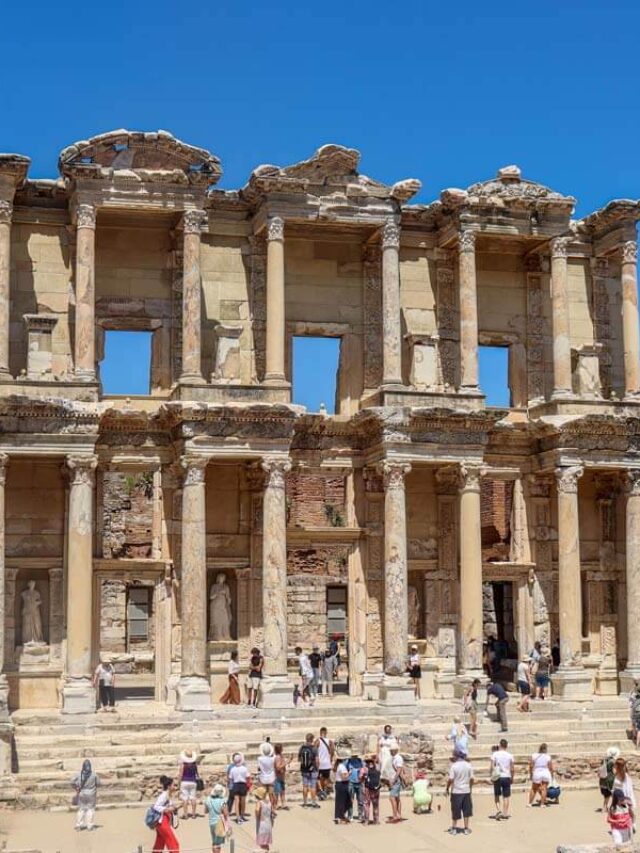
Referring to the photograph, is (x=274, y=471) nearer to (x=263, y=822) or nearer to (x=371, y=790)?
(x=371, y=790)

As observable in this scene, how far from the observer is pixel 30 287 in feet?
99.1

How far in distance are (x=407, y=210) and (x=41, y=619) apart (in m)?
12.3

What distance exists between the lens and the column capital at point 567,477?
31.1 metres

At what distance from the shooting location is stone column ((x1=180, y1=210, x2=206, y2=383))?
29.3 meters

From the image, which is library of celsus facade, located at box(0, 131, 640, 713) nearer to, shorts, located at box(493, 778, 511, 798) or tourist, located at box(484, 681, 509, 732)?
tourist, located at box(484, 681, 509, 732)

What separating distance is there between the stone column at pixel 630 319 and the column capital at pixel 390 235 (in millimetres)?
5646

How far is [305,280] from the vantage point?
3194 centimetres

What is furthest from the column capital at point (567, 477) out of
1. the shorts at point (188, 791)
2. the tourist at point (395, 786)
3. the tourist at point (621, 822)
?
the tourist at point (621, 822)

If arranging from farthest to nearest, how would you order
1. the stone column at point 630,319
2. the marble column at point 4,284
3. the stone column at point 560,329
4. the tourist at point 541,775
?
the stone column at point 630,319 → the stone column at point 560,329 → the marble column at point 4,284 → the tourist at point 541,775

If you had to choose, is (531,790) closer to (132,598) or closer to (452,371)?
(452,371)

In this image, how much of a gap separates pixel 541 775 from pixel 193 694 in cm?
753

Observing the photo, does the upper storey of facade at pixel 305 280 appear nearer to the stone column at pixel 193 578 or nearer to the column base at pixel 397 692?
the stone column at pixel 193 578

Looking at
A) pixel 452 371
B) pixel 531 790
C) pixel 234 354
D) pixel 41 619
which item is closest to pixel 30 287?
pixel 234 354

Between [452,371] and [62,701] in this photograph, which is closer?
[62,701]
